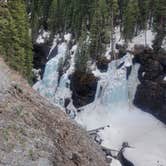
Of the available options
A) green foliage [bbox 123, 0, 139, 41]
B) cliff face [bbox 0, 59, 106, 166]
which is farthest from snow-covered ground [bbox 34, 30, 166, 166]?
cliff face [bbox 0, 59, 106, 166]

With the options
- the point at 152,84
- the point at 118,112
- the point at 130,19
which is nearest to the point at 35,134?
the point at 118,112

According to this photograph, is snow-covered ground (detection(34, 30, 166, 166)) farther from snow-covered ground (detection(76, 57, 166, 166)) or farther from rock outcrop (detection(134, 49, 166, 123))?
rock outcrop (detection(134, 49, 166, 123))

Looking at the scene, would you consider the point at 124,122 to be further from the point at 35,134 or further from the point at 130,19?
the point at 35,134

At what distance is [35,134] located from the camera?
13250 mm

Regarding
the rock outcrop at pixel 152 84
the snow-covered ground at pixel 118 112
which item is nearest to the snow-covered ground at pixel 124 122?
the snow-covered ground at pixel 118 112

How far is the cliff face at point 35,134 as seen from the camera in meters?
12.6

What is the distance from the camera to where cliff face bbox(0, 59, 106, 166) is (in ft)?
41.4

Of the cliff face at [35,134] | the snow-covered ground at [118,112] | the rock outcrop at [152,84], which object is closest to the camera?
the cliff face at [35,134]

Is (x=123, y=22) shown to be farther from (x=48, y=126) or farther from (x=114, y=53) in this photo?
(x=48, y=126)

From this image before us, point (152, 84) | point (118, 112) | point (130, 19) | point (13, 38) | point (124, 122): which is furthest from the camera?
→ point (130, 19)

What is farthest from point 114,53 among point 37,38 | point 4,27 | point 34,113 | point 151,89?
point 34,113

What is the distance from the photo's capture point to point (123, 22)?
8212 cm

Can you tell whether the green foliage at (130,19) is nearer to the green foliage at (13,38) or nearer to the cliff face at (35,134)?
the green foliage at (13,38)

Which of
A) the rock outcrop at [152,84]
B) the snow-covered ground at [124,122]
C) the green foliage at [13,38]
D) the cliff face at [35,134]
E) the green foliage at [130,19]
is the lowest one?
the snow-covered ground at [124,122]
